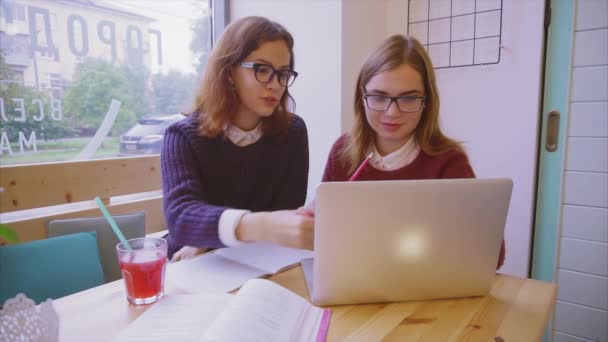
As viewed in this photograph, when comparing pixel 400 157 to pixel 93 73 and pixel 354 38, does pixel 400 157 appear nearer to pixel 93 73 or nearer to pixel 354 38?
pixel 354 38

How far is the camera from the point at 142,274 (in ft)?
2.16

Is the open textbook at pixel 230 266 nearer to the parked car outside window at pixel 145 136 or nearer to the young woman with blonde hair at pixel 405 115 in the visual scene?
the young woman with blonde hair at pixel 405 115

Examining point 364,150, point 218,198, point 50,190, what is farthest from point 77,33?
point 364,150

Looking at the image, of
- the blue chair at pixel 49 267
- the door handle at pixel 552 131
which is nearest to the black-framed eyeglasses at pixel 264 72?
the blue chair at pixel 49 267

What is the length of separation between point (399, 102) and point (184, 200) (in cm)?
59

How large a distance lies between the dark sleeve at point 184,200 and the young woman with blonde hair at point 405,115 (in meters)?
0.39

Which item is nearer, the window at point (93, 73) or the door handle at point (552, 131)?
the window at point (93, 73)

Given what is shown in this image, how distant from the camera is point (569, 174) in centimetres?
159

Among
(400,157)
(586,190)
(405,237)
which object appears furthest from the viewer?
(586,190)

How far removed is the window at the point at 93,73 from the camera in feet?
4.46

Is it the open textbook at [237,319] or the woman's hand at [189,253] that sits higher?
the open textbook at [237,319]

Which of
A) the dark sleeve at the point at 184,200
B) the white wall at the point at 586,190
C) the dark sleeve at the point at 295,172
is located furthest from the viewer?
the white wall at the point at 586,190

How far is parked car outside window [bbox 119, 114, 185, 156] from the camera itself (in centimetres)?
169

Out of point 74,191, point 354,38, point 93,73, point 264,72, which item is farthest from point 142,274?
point 354,38
